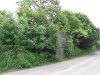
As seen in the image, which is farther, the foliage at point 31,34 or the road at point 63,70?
the foliage at point 31,34

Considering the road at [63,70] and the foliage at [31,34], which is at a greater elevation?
the foliage at [31,34]

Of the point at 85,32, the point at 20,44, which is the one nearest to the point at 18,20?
the point at 20,44

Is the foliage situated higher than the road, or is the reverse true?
the foliage

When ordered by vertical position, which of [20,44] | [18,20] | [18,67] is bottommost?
[18,67]

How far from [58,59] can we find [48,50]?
174 centimetres

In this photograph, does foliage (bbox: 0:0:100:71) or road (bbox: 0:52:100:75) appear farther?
foliage (bbox: 0:0:100:71)

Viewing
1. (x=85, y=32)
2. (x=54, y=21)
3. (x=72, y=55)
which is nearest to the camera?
(x=54, y=21)

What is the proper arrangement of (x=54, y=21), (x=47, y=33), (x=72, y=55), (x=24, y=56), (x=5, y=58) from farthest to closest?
(x=72, y=55) → (x=54, y=21) → (x=47, y=33) → (x=24, y=56) → (x=5, y=58)

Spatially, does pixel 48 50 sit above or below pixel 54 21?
below

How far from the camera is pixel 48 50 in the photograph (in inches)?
938

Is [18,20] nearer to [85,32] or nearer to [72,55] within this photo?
[72,55]

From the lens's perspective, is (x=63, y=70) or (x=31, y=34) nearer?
(x=63, y=70)

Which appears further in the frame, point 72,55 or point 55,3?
point 72,55

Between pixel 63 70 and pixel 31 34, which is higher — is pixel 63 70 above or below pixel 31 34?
below
